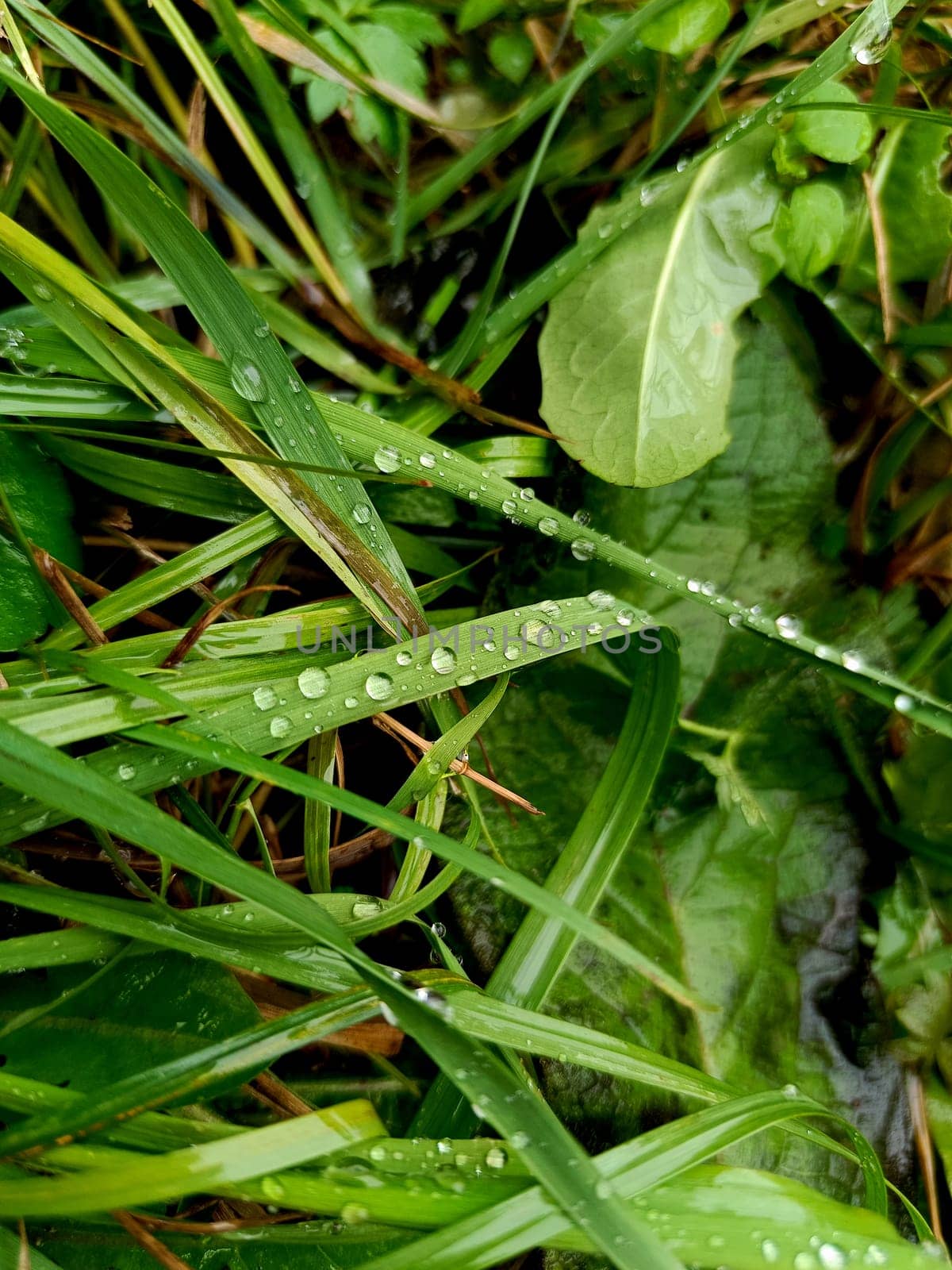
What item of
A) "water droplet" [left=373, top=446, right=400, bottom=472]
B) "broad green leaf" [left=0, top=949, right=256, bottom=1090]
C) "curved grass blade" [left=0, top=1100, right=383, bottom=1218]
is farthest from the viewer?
"water droplet" [left=373, top=446, right=400, bottom=472]

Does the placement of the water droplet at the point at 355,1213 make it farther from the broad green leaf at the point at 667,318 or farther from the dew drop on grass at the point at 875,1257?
the broad green leaf at the point at 667,318

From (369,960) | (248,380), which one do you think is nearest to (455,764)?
(369,960)

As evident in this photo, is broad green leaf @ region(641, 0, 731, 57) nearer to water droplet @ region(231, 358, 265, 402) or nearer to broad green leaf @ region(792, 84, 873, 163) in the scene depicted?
broad green leaf @ region(792, 84, 873, 163)

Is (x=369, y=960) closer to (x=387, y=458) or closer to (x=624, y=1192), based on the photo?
(x=624, y=1192)

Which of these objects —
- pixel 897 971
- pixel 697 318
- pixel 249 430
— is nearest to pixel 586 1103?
pixel 897 971

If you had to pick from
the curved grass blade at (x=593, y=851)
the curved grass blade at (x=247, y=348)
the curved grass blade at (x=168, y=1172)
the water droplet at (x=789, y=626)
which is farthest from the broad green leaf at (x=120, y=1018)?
the water droplet at (x=789, y=626)

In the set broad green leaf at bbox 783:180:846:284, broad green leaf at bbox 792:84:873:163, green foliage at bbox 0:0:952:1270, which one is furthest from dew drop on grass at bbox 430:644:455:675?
broad green leaf at bbox 792:84:873:163

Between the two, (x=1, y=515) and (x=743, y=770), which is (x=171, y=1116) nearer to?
(x=1, y=515)
